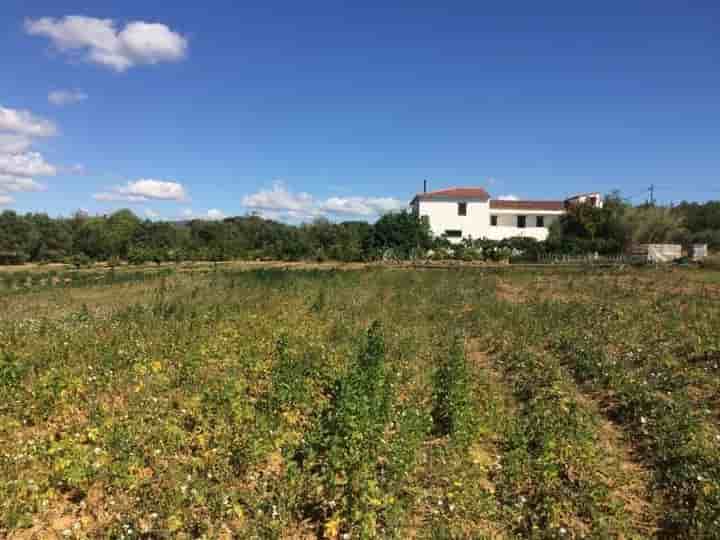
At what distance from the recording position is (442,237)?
4566 centimetres

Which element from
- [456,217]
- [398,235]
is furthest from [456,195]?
[398,235]

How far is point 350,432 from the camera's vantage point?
4570mm

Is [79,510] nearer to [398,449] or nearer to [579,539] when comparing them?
[398,449]

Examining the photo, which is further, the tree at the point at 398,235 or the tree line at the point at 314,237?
the tree at the point at 398,235

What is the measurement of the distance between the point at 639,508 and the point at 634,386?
2.95 metres

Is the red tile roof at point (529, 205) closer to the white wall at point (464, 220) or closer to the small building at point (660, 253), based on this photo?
the white wall at point (464, 220)

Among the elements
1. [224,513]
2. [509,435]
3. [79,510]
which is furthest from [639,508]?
[79,510]

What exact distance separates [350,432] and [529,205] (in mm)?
51603

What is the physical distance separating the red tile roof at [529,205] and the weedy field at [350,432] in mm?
42833

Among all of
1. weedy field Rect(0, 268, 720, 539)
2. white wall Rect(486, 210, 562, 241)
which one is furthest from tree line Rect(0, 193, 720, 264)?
weedy field Rect(0, 268, 720, 539)

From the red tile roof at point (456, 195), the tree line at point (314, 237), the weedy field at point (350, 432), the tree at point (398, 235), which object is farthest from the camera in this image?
the red tile roof at point (456, 195)

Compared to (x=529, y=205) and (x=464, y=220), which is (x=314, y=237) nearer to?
(x=464, y=220)

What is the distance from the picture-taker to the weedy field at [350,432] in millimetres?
3887

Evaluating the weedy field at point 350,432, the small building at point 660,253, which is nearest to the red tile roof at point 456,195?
the small building at point 660,253
